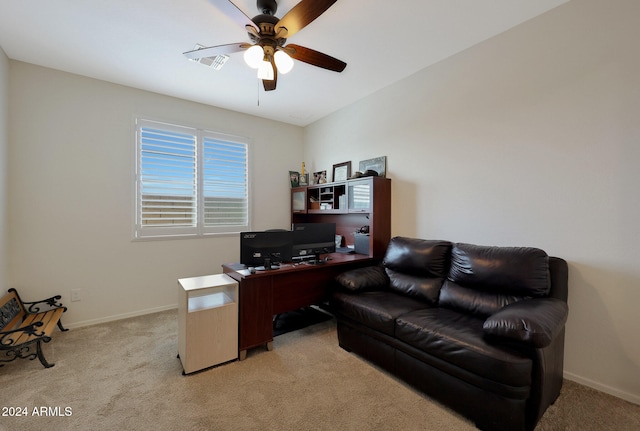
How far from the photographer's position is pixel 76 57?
2697mm

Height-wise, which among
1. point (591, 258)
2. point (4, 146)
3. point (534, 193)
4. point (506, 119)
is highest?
point (506, 119)

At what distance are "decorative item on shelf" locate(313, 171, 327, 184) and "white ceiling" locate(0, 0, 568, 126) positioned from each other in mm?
1402

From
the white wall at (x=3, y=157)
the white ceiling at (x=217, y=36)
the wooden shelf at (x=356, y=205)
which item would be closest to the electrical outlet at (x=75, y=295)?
the white wall at (x=3, y=157)

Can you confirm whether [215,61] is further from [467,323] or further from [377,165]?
[467,323]

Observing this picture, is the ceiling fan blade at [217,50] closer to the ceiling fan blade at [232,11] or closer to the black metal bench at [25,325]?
the ceiling fan blade at [232,11]

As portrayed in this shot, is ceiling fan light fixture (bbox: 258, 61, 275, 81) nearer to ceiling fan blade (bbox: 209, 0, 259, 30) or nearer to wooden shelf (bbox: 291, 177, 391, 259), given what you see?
ceiling fan blade (bbox: 209, 0, 259, 30)

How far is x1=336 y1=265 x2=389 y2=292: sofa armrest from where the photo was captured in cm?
→ 257

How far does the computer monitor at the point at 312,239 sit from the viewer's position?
287 centimetres

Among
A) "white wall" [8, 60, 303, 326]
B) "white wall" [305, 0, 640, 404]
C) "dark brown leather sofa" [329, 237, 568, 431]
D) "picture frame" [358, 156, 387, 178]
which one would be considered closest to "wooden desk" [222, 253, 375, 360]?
"dark brown leather sofa" [329, 237, 568, 431]

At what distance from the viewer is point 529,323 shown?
146 centimetres

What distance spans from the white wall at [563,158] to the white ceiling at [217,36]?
0.30m

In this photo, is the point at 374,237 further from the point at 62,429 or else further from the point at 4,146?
the point at 4,146

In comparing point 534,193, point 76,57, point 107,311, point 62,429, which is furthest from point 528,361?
point 76,57

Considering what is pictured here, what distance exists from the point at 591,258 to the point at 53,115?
5.23 meters
